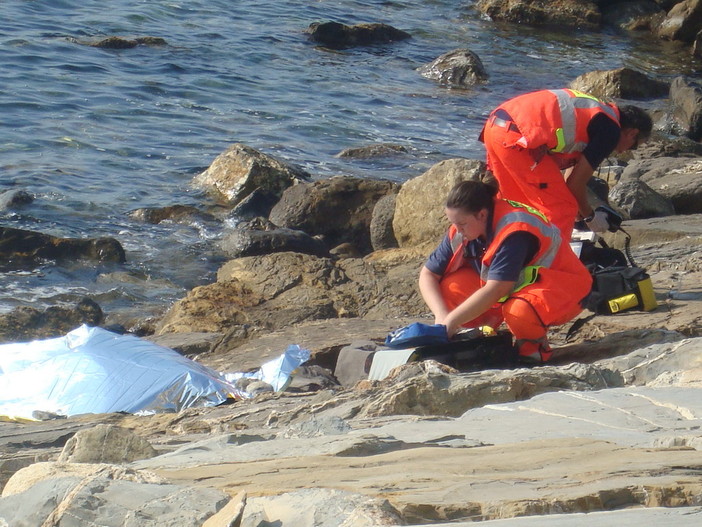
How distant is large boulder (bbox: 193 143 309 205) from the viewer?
10.8 m

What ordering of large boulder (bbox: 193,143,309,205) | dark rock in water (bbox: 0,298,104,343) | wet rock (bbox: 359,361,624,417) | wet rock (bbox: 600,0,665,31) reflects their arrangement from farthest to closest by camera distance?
wet rock (bbox: 600,0,665,31) → large boulder (bbox: 193,143,309,205) → dark rock in water (bbox: 0,298,104,343) → wet rock (bbox: 359,361,624,417)

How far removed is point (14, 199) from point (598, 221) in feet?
21.7

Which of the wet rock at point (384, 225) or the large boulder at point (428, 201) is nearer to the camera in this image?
the large boulder at point (428, 201)

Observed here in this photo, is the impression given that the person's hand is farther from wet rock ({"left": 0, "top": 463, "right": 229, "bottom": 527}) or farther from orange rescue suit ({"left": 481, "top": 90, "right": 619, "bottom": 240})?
wet rock ({"left": 0, "top": 463, "right": 229, "bottom": 527})

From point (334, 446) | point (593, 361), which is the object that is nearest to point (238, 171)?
point (593, 361)

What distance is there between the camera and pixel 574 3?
2288 cm

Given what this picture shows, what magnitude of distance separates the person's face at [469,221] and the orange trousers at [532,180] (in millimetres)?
610

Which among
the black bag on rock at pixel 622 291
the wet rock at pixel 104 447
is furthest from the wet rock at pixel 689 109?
the wet rock at pixel 104 447

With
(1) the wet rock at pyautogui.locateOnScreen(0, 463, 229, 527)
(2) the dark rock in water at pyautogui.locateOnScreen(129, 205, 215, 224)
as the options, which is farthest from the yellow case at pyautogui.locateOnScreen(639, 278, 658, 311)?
(2) the dark rock in water at pyautogui.locateOnScreen(129, 205, 215, 224)

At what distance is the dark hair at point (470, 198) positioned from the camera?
4.48 m

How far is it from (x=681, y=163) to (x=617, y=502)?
27.9ft

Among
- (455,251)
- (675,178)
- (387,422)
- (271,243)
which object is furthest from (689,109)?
(387,422)

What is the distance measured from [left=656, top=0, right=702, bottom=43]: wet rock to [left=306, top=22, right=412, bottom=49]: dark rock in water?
6.36m

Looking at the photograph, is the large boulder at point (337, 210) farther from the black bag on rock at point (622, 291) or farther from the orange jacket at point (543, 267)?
the orange jacket at point (543, 267)
